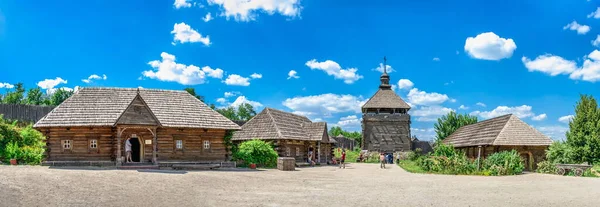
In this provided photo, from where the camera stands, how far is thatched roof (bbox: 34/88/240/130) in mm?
28375

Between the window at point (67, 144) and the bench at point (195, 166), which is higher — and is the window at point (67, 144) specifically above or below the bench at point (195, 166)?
above

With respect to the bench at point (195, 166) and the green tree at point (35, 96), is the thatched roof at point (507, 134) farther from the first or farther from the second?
the green tree at point (35, 96)

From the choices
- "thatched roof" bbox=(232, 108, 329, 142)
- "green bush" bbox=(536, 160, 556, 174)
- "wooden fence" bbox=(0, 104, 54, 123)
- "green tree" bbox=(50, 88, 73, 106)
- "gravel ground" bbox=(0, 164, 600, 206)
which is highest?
"green tree" bbox=(50, 88, 73, 106)

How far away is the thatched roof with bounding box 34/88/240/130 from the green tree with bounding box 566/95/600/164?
71.6 ft

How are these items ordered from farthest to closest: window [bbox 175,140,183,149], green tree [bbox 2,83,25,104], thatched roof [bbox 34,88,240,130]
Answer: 1. green tree [bbox 2,83,25,104]
2. window [bbox 175,140,183,149]
3. thatched roof [bbox 34,88,240,130]

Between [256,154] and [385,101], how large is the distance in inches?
1365

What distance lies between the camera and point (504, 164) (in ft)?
96.9

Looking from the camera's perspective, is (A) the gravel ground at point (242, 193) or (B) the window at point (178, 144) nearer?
(A) the gravel ground at point (242, 193)

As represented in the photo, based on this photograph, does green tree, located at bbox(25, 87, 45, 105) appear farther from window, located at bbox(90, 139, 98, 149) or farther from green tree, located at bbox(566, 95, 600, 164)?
green tree, located at bbox(566, 95, 600, 164)

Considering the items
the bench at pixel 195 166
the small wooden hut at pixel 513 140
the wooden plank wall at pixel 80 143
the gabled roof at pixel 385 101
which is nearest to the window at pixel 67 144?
the wooden plank wall at pixel 80 143

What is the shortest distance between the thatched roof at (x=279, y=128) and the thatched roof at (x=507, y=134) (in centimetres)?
1250

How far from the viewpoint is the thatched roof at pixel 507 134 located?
3319cm

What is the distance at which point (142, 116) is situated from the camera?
2778 cm

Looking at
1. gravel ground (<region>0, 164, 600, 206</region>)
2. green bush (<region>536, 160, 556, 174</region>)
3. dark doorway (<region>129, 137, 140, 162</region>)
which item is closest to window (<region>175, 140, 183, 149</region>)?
dark doorway (<region>129, 137, 140, 162</region>)
